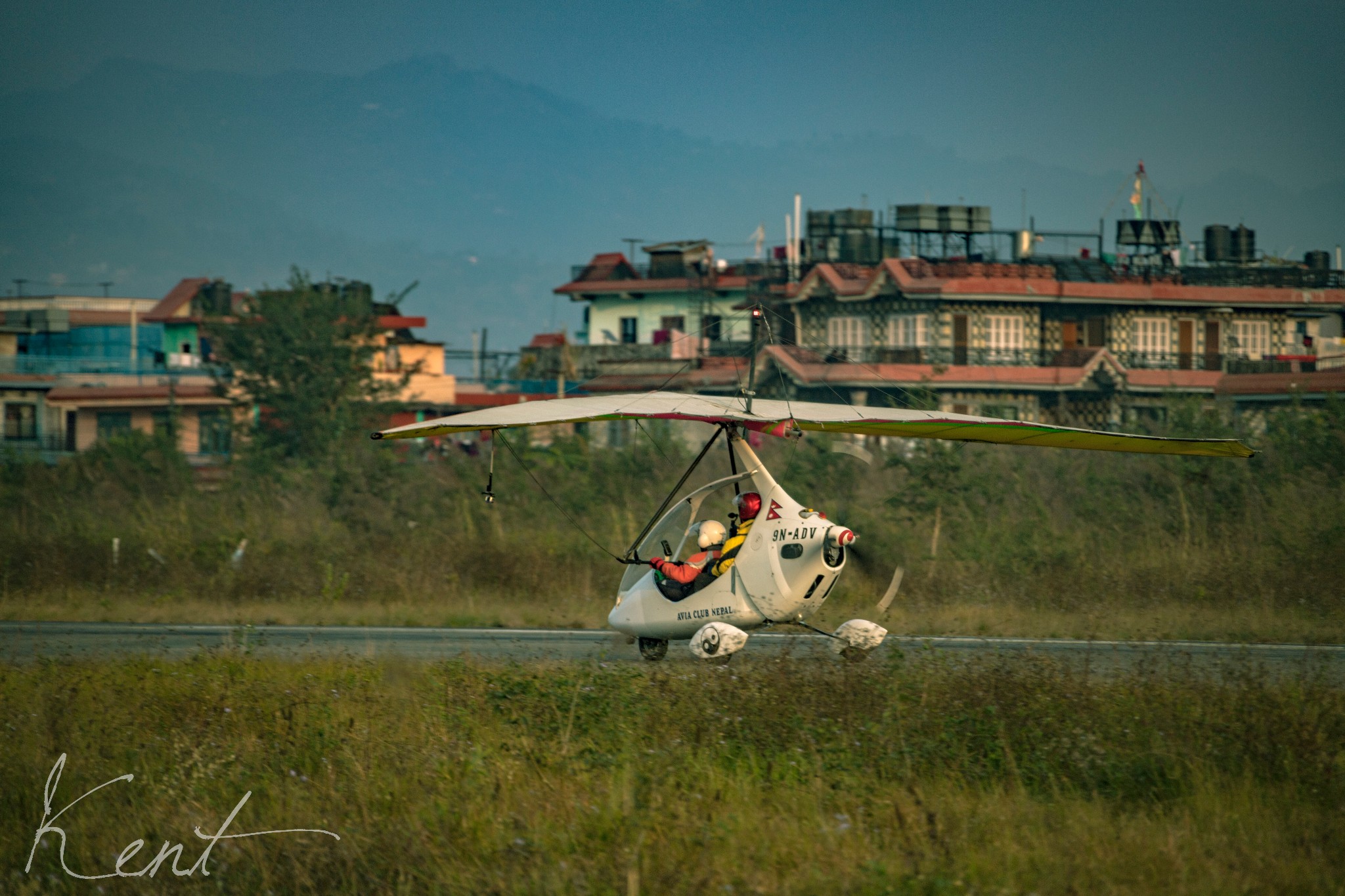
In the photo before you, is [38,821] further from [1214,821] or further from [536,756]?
[1214,821]

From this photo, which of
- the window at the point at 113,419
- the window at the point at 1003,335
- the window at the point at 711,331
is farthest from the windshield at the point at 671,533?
the window at the point at 113,419

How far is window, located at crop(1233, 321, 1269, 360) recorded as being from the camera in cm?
5556

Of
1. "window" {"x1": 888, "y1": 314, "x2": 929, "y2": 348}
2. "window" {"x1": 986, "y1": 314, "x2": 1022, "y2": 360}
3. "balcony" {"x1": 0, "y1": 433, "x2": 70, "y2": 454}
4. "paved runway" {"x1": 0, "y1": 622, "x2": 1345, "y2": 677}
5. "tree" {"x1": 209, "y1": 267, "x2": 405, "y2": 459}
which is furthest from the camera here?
"balcony" {"x1": 0, "y1": 433, "x2": 70, "y2": 454}

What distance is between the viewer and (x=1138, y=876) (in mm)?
6883

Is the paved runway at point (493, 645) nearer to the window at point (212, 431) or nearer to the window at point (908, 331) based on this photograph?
the window at point (212, 431)

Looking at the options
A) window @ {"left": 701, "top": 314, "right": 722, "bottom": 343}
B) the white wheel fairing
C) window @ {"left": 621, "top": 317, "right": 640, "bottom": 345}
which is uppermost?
window @ {"left": 621, "top": 317, "right": 640, "bottom": 345}

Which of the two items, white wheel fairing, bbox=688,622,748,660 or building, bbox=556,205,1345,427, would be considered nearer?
white wheel fairing, bbox=688,622,748,660

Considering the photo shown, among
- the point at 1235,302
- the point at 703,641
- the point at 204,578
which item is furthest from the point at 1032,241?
the point at 703,641

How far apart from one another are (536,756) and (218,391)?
40.2 m

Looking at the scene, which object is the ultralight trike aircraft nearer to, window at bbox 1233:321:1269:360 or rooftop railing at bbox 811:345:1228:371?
rooftop railing at bbox 811:345:1228:371

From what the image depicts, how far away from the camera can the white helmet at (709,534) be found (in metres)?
12.8

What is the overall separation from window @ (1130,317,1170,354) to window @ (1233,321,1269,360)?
330 centimetres

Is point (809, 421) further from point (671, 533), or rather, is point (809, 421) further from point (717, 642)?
point (671, 533)

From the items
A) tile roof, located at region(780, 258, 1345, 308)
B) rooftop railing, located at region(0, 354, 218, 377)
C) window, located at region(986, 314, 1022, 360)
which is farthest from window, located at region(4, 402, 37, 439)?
window, located at region(986, 314, 1022, 360)
